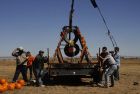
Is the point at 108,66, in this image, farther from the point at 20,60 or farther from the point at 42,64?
the point at 20,60

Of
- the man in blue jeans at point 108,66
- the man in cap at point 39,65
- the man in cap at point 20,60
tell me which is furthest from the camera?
the man in cap at point 20,60

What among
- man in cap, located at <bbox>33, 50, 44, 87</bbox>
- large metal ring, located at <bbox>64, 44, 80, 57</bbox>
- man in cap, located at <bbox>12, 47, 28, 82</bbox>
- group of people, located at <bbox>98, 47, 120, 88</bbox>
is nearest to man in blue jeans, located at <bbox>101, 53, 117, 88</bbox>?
group of people, located at <bbox>98, 47, 120, 88</bbox>

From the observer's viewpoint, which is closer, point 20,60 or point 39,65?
point 39,65

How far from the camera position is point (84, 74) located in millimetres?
17328

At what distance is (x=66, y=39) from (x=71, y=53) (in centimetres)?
75

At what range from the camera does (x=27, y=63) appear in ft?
65.5

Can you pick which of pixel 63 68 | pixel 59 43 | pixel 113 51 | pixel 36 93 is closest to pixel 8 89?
pixel 36 93

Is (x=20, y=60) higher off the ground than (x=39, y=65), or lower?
higher

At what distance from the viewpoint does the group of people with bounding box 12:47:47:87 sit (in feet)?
57.5

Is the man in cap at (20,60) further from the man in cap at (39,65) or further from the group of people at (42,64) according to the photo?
the man in cap at (39,65)

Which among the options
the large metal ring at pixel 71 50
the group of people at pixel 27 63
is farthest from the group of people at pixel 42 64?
the large metal ring at pixel 71 50

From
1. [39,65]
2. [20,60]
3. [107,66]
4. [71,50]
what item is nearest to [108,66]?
[107,66]

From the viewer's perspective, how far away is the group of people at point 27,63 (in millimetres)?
17523

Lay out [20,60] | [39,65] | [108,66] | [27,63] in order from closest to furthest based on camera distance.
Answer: [108,66], [39,65], [20,60], [27,63]
